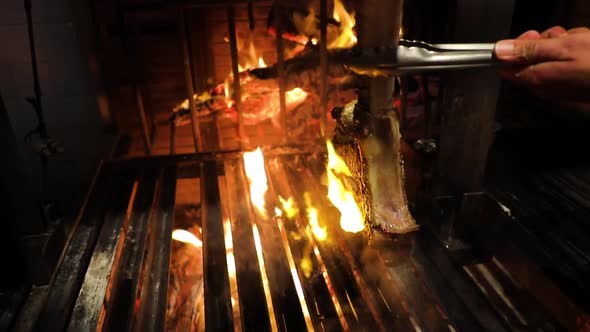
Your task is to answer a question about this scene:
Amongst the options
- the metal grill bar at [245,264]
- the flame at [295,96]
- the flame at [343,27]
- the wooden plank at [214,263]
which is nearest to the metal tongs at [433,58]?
the metal grill bar at [245,264]

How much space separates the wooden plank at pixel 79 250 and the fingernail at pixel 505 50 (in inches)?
89.2

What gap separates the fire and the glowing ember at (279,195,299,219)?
0.26 m

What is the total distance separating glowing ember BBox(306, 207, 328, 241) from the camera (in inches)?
103

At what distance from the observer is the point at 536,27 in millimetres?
5320

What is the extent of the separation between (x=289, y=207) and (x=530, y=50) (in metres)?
1.78

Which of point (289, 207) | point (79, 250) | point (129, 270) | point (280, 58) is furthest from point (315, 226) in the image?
point (280, 58)

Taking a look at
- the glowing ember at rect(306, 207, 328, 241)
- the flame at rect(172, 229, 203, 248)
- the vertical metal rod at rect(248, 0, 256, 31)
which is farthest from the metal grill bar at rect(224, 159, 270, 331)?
the vertical metal rod at rect(248, 0, 256, 31)

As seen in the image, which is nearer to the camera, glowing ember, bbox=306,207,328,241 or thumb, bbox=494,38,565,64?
thumb, bbox=494,38,565,64

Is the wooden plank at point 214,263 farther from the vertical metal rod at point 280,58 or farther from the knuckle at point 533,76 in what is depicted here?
the knuckle at point 533,76

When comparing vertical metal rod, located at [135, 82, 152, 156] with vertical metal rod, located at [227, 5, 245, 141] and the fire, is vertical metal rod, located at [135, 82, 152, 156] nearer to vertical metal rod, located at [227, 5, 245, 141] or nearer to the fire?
vertical metal rod, located at [227, 5, 245, 141]

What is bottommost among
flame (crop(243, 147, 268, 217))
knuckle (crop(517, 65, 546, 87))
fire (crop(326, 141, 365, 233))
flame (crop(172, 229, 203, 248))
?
flame (crop(172, 229, 203, 248))

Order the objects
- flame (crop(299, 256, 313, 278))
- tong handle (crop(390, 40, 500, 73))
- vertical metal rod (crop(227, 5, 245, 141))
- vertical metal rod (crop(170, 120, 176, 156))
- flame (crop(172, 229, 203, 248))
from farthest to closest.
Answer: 1. vertical metal rod (crop(170, 120, 176, 156))
2. vertical metal rod (crop(227, 5, 245, 141))
3. flame (crop(172, 229, 203, 248))
4. flame (crop(299, 256, 313, 278))
5. tong handle (crop(390, 40, 500, 73))

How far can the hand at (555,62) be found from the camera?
Answer: 1.56m

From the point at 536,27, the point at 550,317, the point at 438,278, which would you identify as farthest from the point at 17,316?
the point at 536,27
